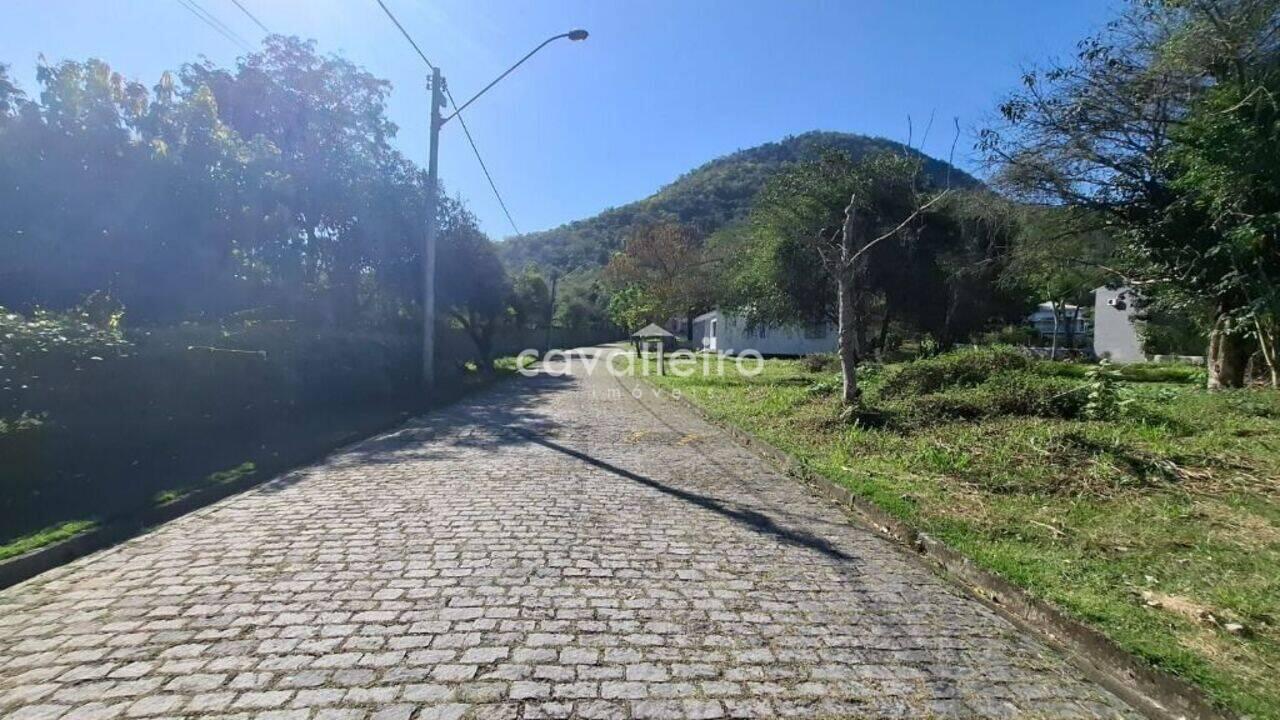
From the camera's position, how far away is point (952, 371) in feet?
37.4

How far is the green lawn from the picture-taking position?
11.7ft

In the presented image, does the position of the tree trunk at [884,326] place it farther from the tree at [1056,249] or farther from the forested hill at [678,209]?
the forested hill at [678,209]

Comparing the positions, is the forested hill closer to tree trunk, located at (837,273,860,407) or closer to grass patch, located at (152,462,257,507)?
tree trunk, located at (837,273,860,407)

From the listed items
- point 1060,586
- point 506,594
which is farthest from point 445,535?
point 1060,586

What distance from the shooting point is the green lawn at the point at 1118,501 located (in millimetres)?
3551

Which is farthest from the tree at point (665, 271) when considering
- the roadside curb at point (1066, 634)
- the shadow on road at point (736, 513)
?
the roadside curb at point (1066, 634)

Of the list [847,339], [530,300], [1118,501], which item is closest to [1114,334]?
[847,339]

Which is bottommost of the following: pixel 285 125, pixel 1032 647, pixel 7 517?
pixel 1032 647

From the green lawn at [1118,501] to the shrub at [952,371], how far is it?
51cm

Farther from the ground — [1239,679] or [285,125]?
[285,125]

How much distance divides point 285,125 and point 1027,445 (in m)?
21.9

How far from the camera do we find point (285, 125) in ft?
64.9

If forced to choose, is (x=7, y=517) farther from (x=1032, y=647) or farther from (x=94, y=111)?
(x=94, y=111)

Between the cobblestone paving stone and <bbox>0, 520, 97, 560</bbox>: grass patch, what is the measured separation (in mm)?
355
